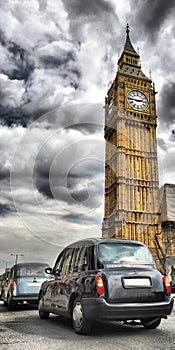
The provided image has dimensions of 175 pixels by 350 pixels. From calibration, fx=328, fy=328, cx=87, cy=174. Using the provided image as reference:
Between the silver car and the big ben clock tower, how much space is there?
42.0 m

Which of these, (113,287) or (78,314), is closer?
(113,287)

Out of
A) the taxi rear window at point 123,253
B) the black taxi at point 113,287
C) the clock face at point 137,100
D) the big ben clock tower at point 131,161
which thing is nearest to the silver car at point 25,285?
the black taxi at point 113,287

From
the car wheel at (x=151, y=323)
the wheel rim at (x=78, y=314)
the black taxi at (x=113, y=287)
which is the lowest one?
the car wheel at (x=151, y=323)

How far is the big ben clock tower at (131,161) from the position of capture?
54.8 m

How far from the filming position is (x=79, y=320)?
19.0ft

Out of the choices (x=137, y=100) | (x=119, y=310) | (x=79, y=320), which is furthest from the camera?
(x=137, y=100)

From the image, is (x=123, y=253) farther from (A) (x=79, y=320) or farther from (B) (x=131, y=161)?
(B) (x=131, y=161)

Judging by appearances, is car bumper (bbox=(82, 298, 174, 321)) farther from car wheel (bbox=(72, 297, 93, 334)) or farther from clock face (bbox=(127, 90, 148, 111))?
clock face (bbox=(127, 90, 148, 111))

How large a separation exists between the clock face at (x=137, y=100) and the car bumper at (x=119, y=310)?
2331 inches

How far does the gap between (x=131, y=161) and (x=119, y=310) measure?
54209mm

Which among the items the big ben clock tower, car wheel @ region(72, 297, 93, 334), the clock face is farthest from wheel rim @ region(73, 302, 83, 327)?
the clock face

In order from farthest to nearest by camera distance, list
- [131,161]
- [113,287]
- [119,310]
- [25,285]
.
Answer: [131,161]
[25,285]
[113,287]
[119,310]

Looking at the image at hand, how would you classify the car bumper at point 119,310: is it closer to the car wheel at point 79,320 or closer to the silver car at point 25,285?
the car wheel at point 79,320

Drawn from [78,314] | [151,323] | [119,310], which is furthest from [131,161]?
[119,310]
